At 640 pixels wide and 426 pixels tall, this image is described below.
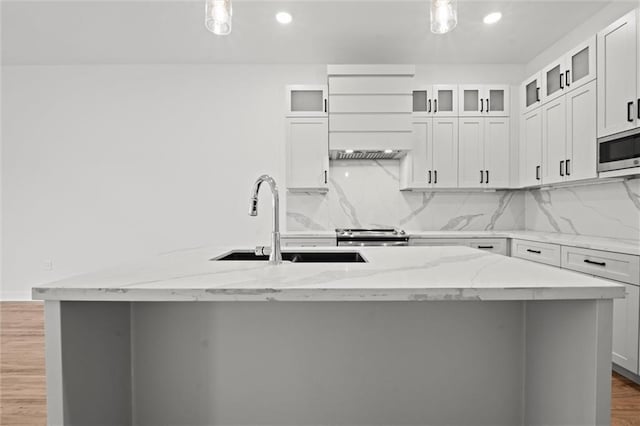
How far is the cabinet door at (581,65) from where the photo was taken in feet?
9.00

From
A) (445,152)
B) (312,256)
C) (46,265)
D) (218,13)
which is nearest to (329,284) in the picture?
(312,256)

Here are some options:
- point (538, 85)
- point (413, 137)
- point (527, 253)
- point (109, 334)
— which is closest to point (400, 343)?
point (109, 334)

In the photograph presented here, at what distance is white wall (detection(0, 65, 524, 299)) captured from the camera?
14.1 ft

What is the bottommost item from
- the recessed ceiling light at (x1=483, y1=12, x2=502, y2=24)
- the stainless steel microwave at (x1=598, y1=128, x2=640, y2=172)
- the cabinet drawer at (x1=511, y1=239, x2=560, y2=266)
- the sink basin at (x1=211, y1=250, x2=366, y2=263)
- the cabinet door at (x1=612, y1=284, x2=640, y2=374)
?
the cabinet door at (x1=612, y1=284, x2=640, y2=374)

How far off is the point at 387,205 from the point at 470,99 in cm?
142

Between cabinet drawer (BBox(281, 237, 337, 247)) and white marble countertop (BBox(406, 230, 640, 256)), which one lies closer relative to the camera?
white marble countertop (BBox(406, 230, 640, 256))

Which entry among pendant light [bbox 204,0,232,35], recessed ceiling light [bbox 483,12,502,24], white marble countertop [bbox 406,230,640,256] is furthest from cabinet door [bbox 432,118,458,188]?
pendant light [bbox 204,0,232,35]

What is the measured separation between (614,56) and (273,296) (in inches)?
115

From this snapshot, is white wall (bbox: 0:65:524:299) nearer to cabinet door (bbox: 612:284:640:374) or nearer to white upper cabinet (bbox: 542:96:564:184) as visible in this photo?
white upper cabinet (bbox: 542:96:564:184)

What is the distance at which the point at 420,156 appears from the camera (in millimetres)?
3891

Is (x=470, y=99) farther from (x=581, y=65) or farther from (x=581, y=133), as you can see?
(x=581, y=133)

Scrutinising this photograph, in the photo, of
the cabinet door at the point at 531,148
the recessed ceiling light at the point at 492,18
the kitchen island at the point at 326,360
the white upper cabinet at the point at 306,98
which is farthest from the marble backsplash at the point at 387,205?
the kitchen island at the point at 326,360

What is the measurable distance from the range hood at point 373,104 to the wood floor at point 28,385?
250 cm

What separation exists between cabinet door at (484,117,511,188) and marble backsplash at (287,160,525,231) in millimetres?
358
